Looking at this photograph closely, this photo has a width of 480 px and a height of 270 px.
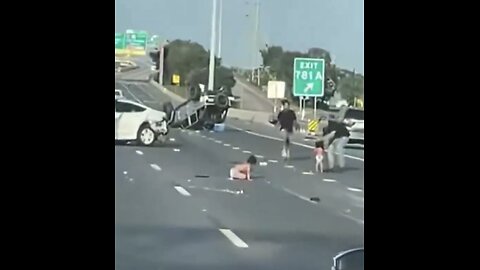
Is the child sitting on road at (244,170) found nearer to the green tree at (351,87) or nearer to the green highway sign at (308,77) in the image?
the green highway sign at (308,77)

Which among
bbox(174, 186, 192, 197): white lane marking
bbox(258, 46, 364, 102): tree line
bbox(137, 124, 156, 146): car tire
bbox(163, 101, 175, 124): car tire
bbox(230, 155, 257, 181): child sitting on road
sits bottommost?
bbox(174, 186, 192, 197): white lane marking

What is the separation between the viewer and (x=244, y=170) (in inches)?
131

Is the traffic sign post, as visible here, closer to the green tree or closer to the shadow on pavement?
the green tree

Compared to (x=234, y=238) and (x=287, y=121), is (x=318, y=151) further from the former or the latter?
(x=234, y=238)

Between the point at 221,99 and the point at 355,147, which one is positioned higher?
the point at 221,99

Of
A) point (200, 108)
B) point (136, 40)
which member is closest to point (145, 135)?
point (200, 108)

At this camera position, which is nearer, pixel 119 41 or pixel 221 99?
pixel 119 41

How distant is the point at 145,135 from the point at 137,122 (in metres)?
0.06

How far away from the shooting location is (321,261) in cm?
320

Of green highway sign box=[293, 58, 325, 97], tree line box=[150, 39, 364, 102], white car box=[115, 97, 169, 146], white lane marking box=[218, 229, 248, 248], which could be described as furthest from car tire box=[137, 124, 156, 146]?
green highway sign box=[293, 58, 325, 97]

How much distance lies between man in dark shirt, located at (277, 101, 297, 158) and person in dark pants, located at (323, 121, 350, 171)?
14 cm

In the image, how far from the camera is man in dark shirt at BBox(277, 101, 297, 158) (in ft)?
11.0

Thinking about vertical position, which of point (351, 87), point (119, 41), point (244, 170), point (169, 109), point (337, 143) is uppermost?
point (119, 41)
